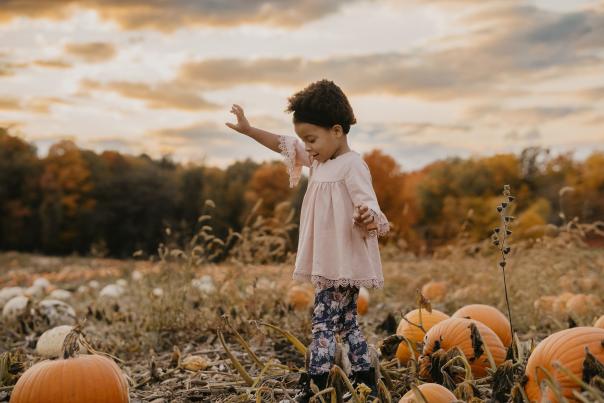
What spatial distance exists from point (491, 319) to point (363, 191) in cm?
151

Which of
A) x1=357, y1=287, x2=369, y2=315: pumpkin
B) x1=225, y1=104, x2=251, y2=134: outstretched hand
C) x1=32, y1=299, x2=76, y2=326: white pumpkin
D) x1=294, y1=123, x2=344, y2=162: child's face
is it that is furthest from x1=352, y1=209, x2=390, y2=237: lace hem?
x1=32, y1=299, x2=76, y2=326: white pumpkin

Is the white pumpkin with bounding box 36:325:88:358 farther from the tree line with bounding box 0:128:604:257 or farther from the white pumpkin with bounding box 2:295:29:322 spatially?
the tree line with bounding box 0:128:604:257

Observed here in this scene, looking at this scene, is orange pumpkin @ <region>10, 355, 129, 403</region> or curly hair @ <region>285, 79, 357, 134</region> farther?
curly hair @ <region>285, 79, 357, 134</region>

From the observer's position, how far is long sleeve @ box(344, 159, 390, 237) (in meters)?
3.30

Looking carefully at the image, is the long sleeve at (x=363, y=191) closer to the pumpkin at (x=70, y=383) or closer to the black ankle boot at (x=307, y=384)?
the black ankle boot at (x=307, y=384)

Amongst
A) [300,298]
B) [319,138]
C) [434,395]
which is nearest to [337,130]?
[319,138]

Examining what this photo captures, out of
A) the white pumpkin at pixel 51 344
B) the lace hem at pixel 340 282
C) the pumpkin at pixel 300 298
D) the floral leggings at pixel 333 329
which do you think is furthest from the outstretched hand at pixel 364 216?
the pumpkin at pixel 300 298

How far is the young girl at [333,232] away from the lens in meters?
3.37

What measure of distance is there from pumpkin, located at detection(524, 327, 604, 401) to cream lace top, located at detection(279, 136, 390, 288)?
0.92 m

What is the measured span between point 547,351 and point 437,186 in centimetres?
3577

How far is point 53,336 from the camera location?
15.4 feet

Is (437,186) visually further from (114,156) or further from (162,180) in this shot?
(114,156)

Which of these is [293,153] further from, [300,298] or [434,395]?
[300,298]

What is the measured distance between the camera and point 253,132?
3.88 meters
